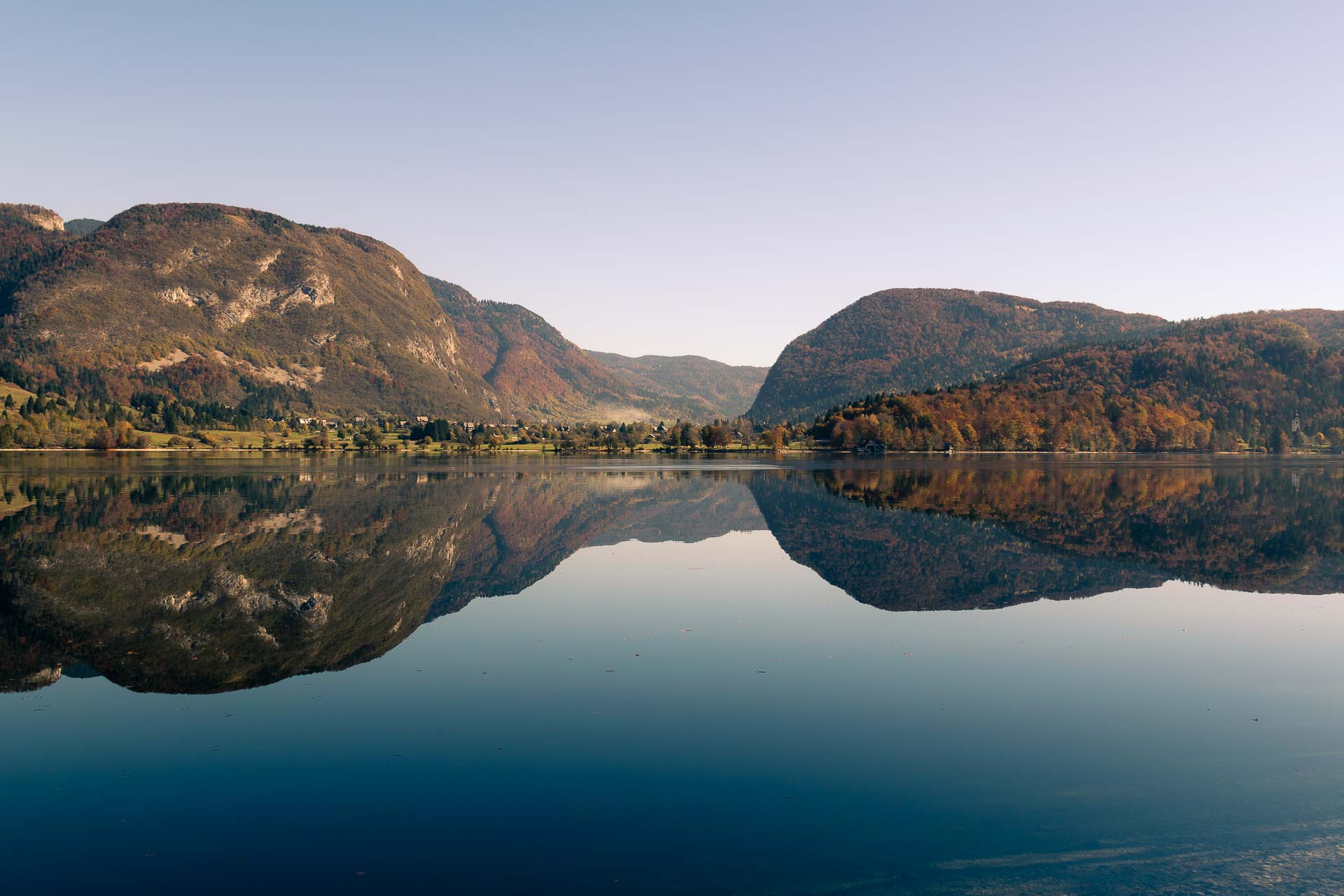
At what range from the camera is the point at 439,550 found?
3453 cm

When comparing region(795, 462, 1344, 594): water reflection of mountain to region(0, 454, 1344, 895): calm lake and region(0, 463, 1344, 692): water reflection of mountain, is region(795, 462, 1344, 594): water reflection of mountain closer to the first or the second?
region(0, 463, 1344, 692): water reflection of mountain

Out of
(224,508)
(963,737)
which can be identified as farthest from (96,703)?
(224,508)

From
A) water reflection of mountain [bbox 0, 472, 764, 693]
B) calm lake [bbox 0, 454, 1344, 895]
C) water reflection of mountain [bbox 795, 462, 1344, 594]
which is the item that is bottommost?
water reflection of mountain [bbox 0, 472, 764, 693]

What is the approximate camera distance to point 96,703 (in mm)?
15414

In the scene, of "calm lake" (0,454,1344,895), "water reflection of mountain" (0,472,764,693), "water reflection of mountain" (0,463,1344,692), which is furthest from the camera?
"water reflection of mountain" (0,463,1344,692)

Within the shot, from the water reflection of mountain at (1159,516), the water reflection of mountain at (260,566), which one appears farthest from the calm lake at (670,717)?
→ the water reflection of mountain at (1159,516)

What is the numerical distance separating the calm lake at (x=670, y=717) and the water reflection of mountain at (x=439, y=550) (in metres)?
0.23

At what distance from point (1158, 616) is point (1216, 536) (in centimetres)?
2076

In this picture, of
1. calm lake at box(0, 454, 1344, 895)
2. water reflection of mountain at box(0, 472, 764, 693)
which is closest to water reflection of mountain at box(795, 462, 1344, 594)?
calm lake at box(0, 454, 1344, 895)

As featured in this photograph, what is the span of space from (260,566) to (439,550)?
286 inches

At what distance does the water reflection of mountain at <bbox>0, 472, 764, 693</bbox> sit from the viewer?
18750 mm

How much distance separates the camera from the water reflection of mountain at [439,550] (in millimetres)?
20062

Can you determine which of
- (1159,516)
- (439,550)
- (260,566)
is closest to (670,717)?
(260,566)

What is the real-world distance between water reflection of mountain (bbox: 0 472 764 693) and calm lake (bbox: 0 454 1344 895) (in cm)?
19
